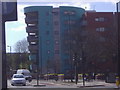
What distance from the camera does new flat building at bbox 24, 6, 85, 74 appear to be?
10.6m

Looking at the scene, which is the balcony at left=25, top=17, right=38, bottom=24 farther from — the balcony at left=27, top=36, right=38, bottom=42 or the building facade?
the building facade

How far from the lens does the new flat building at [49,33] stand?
10.6 meters

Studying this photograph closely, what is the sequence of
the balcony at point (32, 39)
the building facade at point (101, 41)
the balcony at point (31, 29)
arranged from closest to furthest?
the balcony at point (32, 39) → the balcony at point (31, 29) → the building facade at point (101, 41)

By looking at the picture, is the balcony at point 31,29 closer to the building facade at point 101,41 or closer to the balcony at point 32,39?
the balcony at point 32,39

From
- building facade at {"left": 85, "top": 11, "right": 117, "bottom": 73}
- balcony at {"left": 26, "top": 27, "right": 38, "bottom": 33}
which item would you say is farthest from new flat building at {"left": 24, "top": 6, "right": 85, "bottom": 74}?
building facade at {"left": 85, "top": 11, "right": 117, "bottom": 73}

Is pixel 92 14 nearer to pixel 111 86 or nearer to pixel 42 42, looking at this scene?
pixel 42 42

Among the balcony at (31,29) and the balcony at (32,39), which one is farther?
the balcony at (31,29)

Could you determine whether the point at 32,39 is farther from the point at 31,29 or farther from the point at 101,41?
the point at 101,41

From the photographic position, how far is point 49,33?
10820mm

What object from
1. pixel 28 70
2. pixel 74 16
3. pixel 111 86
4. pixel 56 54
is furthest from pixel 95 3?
pixel 111 86

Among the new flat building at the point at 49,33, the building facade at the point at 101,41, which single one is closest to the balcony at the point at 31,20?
the new flat building at the point at 49,33

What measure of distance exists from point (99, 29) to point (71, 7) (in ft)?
5.80

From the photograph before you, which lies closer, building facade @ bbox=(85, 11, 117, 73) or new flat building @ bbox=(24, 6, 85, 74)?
new flat building @ bbox=(24, 6, 85, 74)

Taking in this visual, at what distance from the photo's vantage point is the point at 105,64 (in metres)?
11.9
